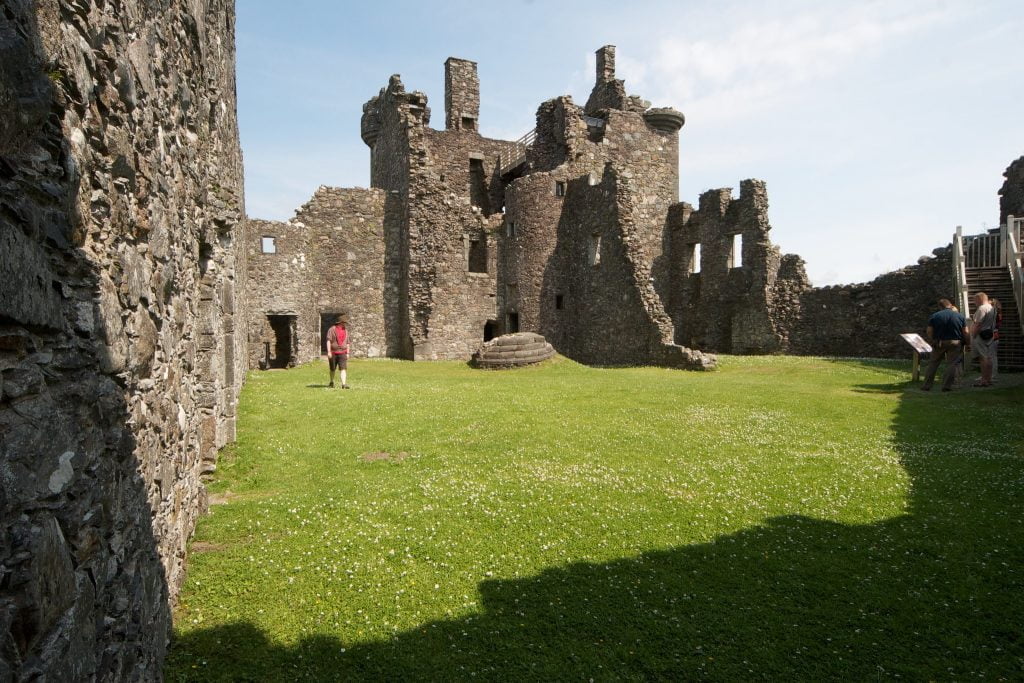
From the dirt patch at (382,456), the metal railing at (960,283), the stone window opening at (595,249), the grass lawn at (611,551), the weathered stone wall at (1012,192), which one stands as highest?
the weathered stone wall at (1012,192)

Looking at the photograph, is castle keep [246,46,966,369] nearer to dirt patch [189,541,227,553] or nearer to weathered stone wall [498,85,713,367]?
weathered stone wall [498,85,713,367]

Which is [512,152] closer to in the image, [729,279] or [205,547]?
[729,279]

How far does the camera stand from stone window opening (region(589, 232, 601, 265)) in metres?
27.5

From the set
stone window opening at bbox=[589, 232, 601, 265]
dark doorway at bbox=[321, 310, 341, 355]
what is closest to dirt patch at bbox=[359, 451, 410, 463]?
dark doorway at bbox=[321, 310, 341, 355]

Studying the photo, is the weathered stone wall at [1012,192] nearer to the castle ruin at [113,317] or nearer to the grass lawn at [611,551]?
the castle ruin at [113,317]

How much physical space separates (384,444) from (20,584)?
26.9 feet

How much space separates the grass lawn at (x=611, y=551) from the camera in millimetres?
4445

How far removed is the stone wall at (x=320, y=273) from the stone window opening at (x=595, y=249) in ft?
32.1

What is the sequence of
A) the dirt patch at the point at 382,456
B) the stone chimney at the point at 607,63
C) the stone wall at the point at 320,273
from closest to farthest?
the dirt patch at the point at 382,456, the stone wall at the point at 320,273, the stone chimney at the point at 607,63

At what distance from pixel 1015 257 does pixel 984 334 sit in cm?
515

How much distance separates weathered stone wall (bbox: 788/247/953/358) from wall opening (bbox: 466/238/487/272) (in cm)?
1494

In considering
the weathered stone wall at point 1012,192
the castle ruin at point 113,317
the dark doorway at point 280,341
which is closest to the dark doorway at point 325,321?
the dark doorway at point 280,341

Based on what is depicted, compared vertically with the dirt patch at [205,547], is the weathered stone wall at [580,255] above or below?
above

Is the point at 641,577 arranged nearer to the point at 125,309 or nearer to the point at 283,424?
the point at 125,309
